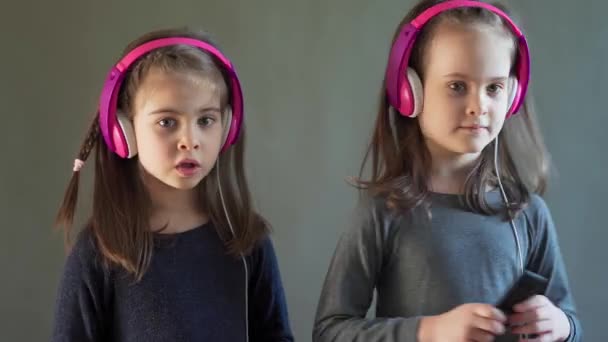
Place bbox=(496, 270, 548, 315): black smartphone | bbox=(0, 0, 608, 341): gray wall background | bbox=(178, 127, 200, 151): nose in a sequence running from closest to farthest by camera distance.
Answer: bbox=(496, 270, 548, 315): black smartphone < bbox=(178, 127, 200, 151): nose < bbox=(0, 0, 608, 341): gray wall background

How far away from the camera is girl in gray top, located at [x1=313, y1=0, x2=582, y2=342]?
1.11 metres

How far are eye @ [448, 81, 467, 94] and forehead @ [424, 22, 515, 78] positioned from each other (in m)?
0.02

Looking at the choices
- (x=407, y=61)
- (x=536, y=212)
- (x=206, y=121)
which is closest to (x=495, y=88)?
(x=407, y=61)

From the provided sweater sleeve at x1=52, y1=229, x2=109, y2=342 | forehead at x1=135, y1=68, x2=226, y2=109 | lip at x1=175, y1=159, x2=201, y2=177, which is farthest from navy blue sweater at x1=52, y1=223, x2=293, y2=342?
forehead at x1=135, y1=68, x2=226, y2=109

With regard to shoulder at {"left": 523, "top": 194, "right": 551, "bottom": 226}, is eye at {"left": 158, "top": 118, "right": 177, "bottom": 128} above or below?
above

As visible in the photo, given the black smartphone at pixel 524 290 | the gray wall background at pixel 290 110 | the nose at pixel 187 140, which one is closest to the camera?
the black smartphone at pixel 524 290

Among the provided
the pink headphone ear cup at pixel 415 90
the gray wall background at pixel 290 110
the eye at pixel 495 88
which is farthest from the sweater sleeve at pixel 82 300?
the eye at pixel 495 88

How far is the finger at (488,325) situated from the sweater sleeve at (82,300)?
1.94 feet

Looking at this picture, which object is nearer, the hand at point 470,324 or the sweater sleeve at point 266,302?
the hand at point 470,324

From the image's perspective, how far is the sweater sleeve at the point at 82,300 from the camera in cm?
112

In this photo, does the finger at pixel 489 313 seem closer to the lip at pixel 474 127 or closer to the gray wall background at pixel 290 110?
the lip at pixel 474 127

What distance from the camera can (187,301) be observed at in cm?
115

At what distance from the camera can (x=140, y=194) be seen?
1189 mm

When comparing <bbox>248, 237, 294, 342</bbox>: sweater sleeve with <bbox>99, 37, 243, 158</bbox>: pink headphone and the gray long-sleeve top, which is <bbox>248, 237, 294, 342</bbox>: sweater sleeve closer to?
the gray long-sleeve top
